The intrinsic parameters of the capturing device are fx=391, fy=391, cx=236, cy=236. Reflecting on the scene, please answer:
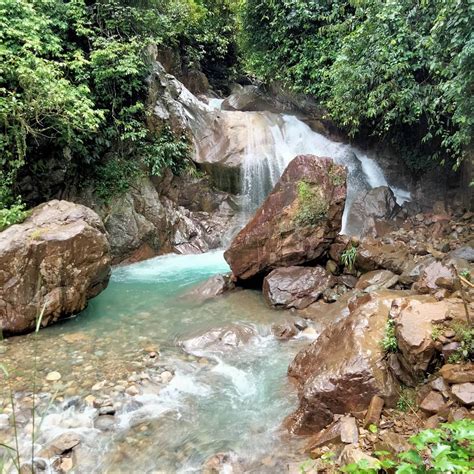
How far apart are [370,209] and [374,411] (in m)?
8.32

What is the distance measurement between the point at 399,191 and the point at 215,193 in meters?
5.98

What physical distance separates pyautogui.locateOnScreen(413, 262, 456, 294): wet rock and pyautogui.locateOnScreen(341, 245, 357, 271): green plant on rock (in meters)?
1.81

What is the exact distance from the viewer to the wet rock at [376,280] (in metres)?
6.56

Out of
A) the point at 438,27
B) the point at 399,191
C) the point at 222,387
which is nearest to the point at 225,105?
the point at 399,191

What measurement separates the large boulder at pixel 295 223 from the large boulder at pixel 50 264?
8.52 ft

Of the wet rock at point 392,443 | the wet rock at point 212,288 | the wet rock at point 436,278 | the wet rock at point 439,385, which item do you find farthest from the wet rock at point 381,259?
the wet rock at point 392,443

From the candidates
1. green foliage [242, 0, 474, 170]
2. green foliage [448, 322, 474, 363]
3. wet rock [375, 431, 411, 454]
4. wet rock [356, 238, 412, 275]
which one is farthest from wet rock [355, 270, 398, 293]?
wet rock [375, 431, 411, 454]

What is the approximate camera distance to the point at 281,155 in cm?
1247

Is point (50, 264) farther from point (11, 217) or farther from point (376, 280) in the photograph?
point (376, 280)

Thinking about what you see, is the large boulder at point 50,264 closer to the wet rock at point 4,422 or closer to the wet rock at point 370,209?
the wet rock at point 4,422

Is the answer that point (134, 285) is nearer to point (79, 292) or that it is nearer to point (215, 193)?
point (79, 292)

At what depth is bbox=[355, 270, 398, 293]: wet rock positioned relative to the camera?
6564mm

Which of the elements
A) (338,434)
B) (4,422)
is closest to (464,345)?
(338,434)

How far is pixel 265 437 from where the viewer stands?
3.61 meters
